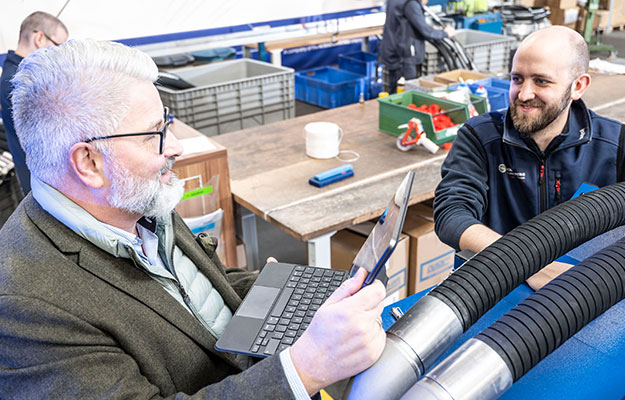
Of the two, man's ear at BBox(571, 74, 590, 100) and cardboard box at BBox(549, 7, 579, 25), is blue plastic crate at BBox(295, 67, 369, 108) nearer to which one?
man's ear at BBox(571, 74, 590, 100)

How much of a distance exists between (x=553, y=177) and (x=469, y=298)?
3.43ft

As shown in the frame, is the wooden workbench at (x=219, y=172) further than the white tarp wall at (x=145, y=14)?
No

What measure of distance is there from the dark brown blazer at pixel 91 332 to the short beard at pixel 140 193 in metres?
0.11

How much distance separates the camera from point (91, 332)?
91 cm

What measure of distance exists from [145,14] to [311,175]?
121 inches

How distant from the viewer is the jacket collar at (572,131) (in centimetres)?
167

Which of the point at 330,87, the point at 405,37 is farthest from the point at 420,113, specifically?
the point at 330,87

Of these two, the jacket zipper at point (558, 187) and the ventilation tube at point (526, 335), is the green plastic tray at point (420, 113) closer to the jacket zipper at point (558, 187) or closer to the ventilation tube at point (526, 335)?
the jacket zipper at point (558, 187)

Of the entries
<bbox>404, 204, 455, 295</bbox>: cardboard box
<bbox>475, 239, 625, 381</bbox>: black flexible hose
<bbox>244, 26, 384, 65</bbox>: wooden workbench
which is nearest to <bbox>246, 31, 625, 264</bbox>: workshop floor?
<bbox>404, 204, 455, 295</bbox>: cardboard box

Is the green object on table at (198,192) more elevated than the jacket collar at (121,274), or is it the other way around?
the jacket collar at (121,274)

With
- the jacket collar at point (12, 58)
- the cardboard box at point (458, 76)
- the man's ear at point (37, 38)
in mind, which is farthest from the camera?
the cardboard box at point (458, 76)

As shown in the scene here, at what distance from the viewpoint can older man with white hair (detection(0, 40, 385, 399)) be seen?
33.3 inches

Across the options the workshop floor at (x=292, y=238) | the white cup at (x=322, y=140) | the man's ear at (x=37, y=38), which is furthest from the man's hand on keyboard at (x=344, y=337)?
the man's ear at (x=37, y=38)

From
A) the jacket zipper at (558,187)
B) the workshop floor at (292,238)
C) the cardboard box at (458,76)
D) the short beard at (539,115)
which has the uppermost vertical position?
the short beard at (539,115)
